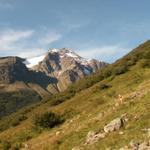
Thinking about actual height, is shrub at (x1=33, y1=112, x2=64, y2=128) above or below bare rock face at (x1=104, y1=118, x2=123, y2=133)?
below

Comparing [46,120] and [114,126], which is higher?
[114,126]

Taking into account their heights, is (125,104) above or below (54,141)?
above

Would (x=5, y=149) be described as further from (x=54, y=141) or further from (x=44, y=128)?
(x=54, y=141)

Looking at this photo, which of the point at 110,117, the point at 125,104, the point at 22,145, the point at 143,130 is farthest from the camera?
the point at 22,145

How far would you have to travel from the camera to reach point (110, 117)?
2306cm

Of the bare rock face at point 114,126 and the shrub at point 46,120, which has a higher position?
the bare rock face at point 114,126

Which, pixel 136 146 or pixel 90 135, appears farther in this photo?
pixel 90 135

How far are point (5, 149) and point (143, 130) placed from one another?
49.1 feet

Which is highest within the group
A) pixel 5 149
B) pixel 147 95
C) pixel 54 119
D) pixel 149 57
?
pixel 149 57

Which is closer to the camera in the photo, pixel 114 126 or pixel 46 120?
pixel 114 126

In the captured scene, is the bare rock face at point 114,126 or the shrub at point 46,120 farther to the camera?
the shrub at point 46,120

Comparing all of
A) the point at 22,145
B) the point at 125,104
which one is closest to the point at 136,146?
the point at 125,104

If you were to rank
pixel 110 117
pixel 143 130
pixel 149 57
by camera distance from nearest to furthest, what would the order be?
pixel 143 130 → pixel 110 117 → pixel 149 57

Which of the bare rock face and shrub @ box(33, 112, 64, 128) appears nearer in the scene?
the bare rock face
